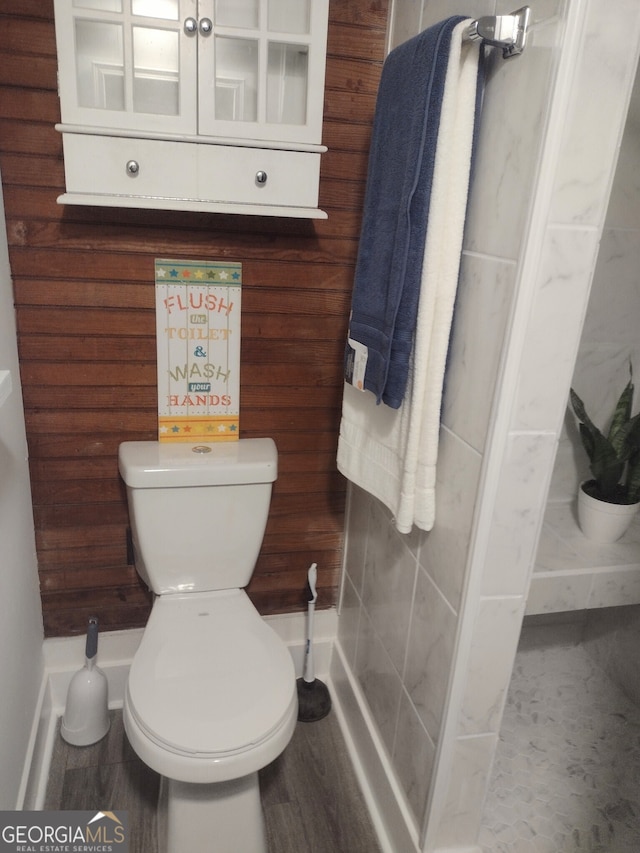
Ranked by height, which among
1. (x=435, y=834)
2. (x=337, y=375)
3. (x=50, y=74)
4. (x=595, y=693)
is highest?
(x=50, y=74)

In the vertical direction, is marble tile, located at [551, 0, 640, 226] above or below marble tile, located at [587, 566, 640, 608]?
above

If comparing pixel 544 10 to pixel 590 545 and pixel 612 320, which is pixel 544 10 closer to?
pixel 612 320

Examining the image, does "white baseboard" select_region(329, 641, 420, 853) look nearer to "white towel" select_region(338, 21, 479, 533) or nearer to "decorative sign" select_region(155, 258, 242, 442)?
"white towel" select_region(338, 21, 479, 533)

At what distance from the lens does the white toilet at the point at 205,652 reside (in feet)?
4.11

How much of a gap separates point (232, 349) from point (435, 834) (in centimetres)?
121

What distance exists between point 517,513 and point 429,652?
1.30 feet

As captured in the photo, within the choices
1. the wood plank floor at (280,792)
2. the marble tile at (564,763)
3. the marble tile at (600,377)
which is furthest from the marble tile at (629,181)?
the wood plank floor at (280,792)

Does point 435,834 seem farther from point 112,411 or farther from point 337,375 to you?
point 112,411

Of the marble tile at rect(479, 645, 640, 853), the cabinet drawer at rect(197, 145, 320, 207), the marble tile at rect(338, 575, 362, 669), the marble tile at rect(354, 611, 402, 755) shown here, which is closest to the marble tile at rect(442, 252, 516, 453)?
the cabinet drawer at rect(197, 145, 320, 207)

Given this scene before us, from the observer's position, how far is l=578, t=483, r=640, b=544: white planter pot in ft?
5.47

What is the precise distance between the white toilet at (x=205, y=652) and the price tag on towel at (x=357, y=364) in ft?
1.16

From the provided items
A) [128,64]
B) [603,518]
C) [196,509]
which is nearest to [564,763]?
[603,518]

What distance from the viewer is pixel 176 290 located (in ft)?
5.27

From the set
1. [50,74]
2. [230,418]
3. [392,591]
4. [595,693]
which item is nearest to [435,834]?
[392,591]
